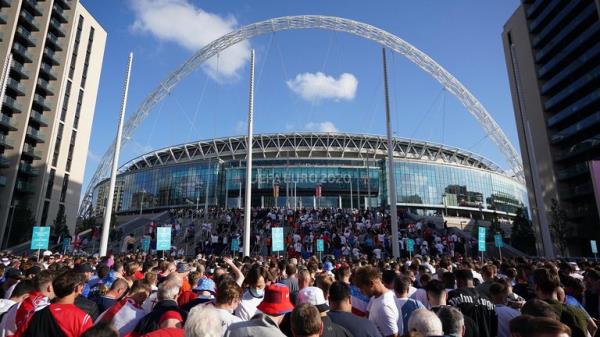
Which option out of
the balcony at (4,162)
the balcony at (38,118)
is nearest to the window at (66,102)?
the balcony at (38,118)

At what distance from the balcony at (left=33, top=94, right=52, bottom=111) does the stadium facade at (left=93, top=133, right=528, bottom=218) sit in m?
30.5

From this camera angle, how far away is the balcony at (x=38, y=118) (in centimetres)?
5967

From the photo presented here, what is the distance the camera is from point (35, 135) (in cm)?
5975

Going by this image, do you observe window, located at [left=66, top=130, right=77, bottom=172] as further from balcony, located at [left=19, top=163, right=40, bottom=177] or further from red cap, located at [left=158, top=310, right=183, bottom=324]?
red cap, located at [left=158, top=310, right=183, bottom=324]

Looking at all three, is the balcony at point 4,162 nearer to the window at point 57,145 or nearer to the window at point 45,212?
the window at point 57,145

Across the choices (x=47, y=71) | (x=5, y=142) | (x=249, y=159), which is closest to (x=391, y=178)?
(x=249, y=159)

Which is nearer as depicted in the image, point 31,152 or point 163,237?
point 163,237

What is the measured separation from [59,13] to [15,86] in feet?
54.9

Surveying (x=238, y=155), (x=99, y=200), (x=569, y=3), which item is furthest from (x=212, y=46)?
(x=99, y=200)

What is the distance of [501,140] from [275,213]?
54.5 meters

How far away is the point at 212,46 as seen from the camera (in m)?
65.0

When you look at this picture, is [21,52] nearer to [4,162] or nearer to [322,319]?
[4,162]

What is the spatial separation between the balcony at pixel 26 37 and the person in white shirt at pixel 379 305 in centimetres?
7333

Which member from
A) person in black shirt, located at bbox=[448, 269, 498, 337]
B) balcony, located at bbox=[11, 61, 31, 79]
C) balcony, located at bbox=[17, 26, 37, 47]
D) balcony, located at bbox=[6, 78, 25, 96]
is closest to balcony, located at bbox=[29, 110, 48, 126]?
balcony, located at bbox=[6, 78, 25, 96]
